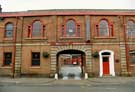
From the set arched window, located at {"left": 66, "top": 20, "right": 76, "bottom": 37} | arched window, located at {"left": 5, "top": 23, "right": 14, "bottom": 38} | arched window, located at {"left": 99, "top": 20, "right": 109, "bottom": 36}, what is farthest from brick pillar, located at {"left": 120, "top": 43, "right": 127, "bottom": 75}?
arched window, located at {"left": 5, "top": 23, "right": 14, "bottom": 38}

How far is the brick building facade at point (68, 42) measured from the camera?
24.7 metres

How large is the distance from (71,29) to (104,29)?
156 inches

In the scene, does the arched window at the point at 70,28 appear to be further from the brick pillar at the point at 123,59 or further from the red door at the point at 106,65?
the brick pillar at the point at 123,59

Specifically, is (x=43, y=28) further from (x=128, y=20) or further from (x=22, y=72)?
(x=128, y=20)

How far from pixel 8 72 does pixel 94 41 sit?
10723 mm

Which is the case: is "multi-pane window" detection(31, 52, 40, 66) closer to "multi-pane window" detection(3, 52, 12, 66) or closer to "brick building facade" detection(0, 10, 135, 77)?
"brick building facade" detection(0, 10, 135, 77)

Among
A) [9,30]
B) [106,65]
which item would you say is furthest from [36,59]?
[106,65]

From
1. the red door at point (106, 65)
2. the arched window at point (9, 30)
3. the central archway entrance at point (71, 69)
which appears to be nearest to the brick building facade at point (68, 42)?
the red door at point (106, 65)

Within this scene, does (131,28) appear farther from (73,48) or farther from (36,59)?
(36,59)

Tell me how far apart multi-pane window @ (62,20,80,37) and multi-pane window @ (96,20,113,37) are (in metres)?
2.50

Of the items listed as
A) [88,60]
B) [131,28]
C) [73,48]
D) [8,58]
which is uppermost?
[131,28]

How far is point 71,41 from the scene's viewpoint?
24984 millimetres

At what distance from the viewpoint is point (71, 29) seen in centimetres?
2572

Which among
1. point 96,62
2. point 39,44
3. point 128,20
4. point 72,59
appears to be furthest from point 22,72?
point 72,59
